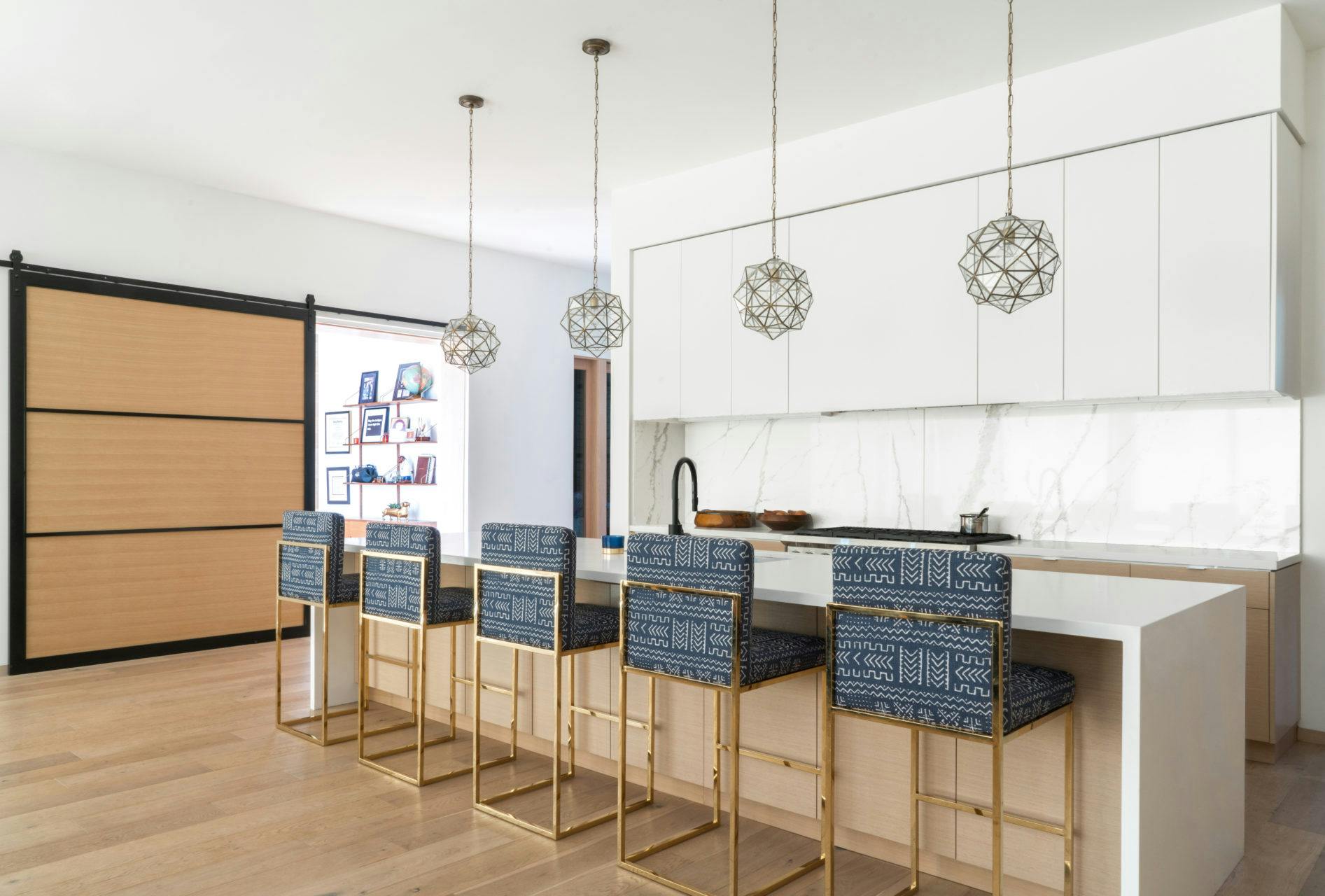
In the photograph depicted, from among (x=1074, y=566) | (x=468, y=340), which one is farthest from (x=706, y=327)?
(x=1074, y=566)

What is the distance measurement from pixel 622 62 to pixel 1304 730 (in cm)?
399

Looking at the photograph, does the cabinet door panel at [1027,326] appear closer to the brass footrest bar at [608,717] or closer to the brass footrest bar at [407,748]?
the brass footrest bar at [608,717]

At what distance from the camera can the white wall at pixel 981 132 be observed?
12.1 ft

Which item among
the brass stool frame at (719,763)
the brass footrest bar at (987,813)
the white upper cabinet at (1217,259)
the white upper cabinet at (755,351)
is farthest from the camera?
the white upper cabinet at (755,351)

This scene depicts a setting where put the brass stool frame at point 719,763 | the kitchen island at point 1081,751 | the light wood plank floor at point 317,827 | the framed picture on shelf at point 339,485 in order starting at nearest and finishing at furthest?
the kitchen island at point 1081,751 → the brass stool frame at point 719,763 → the light wood plank floor at point 317,827 → the framed picture on shelf at point 339,485

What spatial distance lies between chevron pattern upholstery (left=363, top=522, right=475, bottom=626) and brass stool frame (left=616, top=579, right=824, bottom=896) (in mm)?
856

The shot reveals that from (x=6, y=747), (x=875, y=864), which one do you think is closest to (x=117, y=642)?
(x=6, y=747)

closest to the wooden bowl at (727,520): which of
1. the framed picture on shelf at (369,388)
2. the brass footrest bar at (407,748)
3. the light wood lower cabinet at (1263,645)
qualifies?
the brass footrest bar at (407,748)

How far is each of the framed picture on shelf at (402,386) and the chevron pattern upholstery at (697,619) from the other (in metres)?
5.10

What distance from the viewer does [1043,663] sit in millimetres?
2357

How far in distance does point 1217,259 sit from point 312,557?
3.81 m

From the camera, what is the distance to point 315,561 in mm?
3867

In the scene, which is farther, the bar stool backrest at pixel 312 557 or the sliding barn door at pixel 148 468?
the sliding barn door at pixel 148 468

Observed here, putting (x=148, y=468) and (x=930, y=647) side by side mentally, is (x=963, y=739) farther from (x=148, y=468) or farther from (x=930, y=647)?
(x=148, y=468)
